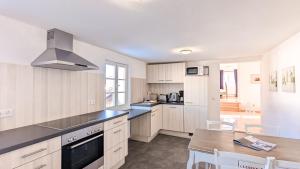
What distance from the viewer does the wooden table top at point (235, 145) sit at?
1552 mm

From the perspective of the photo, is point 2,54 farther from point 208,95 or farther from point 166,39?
point 208,95

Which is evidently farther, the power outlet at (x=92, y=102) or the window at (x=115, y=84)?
the window at (x=115, y=84)

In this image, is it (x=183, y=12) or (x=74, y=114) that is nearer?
(x=183, y=12)

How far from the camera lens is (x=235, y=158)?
1264mm

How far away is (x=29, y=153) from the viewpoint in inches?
A: 59.6

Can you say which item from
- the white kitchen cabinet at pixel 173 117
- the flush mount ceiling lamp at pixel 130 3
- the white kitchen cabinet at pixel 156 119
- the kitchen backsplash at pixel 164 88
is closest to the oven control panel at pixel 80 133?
the flush mount ceiling lamp at pixel 130 3

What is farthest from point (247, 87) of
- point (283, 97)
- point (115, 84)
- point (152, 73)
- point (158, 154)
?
point (115, 84)

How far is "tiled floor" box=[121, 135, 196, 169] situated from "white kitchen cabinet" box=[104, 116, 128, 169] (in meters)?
0.25

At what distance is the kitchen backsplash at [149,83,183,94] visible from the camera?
17.4 feet

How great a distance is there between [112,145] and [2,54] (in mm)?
1829

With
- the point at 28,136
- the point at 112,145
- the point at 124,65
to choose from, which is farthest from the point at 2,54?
the point at 124,65

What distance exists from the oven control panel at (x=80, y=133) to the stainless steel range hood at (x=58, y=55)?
0.84 meters

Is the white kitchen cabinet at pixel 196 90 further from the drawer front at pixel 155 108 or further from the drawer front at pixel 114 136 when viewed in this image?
the drawer front at pixel 114 136

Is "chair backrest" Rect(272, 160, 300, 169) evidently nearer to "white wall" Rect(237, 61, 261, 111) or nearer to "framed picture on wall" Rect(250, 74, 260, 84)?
"white wall" Rect(237, 61, 261, 111)
